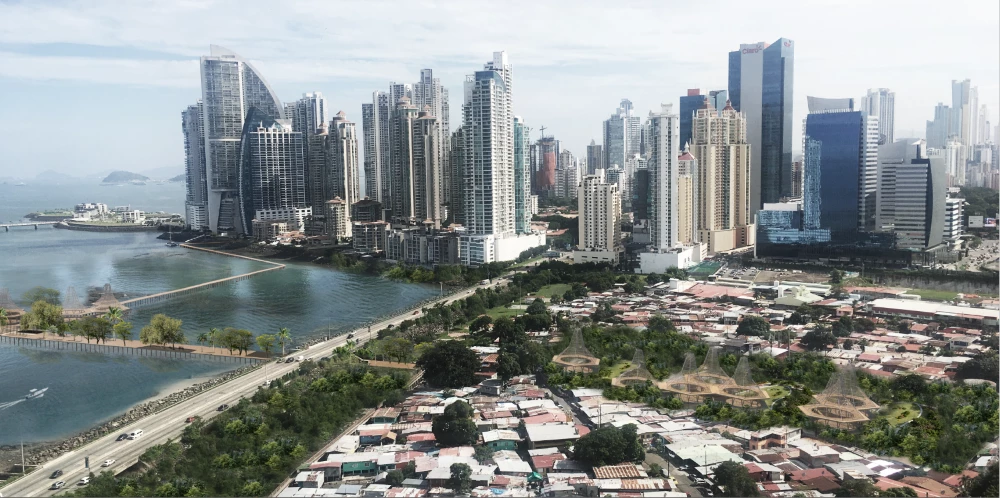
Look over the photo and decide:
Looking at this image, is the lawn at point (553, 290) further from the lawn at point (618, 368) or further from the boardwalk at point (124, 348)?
the boardwalk at point (124, 348)

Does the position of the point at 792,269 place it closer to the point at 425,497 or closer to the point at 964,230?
the point at 964,230

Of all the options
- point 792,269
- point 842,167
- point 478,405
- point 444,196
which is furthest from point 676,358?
point 444,196

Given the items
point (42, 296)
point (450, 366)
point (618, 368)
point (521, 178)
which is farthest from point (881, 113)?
point (42, 296)

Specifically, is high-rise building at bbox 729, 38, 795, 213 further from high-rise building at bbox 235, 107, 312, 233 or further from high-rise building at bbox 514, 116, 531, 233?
high-rise building at bbox 235, 107, 312, 233

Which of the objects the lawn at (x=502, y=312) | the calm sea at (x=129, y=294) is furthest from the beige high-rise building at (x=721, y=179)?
the lawn at (x=502, y=312)

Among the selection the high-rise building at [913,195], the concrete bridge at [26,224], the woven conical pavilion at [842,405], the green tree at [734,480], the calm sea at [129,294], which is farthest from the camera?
the concrete bridge at [26,224]

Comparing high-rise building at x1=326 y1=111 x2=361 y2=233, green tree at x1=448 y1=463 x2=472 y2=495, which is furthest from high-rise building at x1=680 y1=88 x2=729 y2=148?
green tree at x1=448 y1=463 x2=472 y2=495
